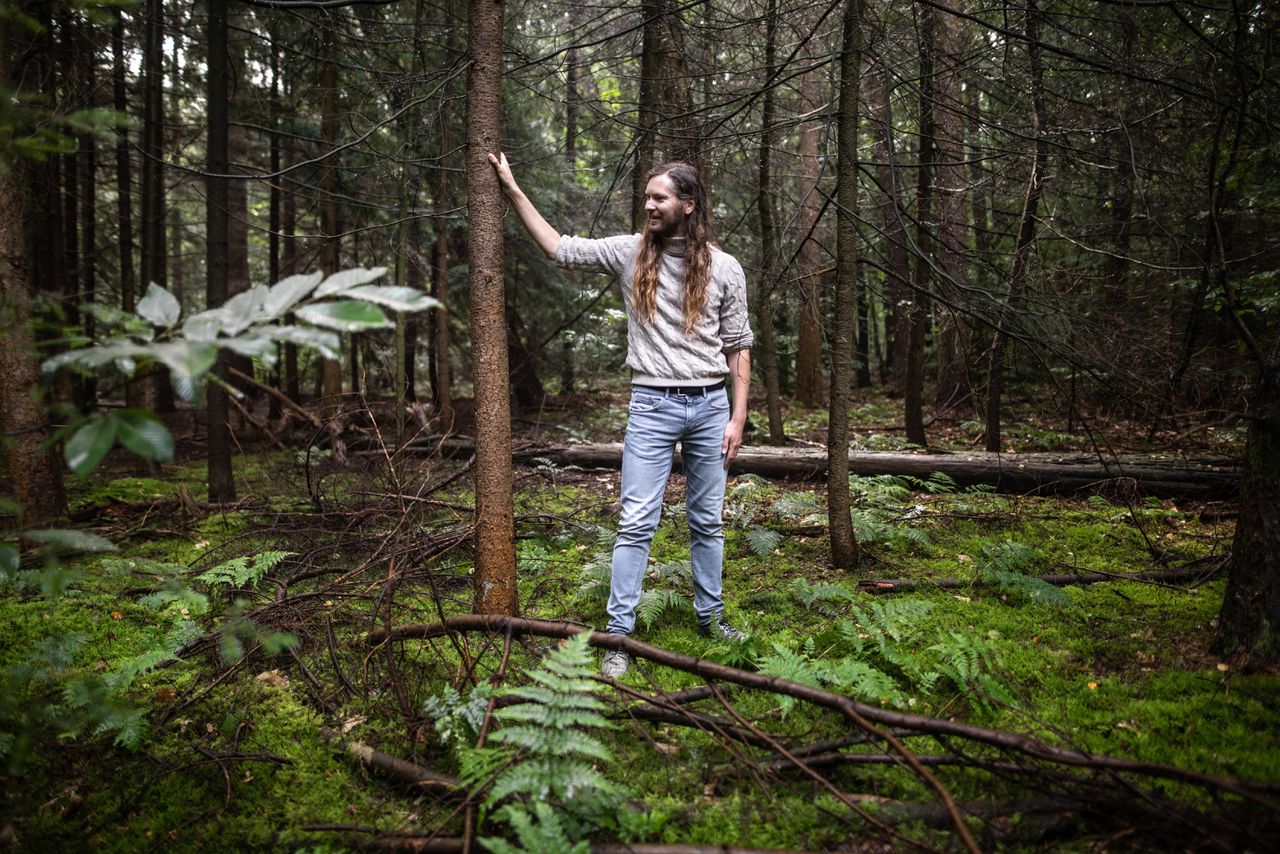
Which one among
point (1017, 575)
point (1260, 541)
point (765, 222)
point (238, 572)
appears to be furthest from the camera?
point (765, 222)

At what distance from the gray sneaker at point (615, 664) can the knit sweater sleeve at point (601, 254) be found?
78.2 inches

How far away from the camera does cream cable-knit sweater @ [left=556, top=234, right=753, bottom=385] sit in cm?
350

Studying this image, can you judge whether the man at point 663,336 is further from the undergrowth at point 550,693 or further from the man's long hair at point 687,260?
the undergrowth at point 550,693

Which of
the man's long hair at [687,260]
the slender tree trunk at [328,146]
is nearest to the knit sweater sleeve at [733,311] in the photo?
the man's long hair at [687,260]

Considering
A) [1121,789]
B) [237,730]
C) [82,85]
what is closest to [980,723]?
[1121,789]

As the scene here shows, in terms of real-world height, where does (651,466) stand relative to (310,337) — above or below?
below

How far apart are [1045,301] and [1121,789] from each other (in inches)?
119

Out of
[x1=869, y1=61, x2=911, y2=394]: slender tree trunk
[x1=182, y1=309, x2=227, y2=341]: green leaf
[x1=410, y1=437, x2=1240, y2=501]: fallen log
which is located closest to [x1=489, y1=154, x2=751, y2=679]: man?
[x1=869, y1=61, x2=911, y2=394]: slender tree trunk

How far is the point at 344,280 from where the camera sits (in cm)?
147

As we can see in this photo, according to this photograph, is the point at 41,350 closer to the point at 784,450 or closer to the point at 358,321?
the point at 358,321

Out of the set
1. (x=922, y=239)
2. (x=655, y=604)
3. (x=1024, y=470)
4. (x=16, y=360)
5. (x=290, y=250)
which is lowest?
(x=655, y=604)

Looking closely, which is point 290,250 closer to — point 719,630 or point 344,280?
point 719,630

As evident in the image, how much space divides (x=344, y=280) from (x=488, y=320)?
181cm

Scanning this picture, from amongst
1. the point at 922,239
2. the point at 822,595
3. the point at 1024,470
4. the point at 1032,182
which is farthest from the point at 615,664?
the point at 922,239
